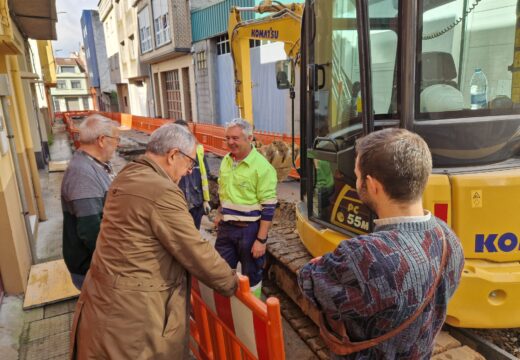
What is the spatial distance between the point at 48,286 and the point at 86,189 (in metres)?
2.45

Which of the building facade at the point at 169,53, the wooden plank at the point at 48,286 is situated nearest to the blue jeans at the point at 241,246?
the wooden plank at the point at 48,286

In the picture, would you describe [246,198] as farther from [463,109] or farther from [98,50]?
[98,50]

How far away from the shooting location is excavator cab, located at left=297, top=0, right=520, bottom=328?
241 centimetres

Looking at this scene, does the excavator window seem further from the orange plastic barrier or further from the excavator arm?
the excavator arm

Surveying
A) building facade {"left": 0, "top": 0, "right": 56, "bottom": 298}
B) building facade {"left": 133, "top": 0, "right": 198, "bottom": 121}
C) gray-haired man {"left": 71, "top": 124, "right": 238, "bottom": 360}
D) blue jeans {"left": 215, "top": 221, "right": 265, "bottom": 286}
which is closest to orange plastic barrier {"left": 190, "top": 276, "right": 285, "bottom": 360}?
gray-haired man {"left": 71, "top": 124, "right": 238, "bottom": 360}

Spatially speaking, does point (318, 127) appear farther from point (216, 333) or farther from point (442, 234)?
point (442, 234)

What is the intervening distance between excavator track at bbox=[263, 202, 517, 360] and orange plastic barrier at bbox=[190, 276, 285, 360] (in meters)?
0.47

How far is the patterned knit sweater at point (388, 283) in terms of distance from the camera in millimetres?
1173

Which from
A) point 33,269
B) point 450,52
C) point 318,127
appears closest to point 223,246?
point 318,127

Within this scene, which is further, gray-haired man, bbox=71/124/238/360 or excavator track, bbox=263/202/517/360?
excavator track, bbox=263/202/517/360

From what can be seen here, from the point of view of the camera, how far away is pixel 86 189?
2.47 meters

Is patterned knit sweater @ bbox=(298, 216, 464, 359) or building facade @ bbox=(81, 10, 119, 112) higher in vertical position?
building facade @ bbox=(81, 10, 119, 112)

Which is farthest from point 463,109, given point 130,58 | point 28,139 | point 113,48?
point 113,48

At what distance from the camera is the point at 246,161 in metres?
3.27
